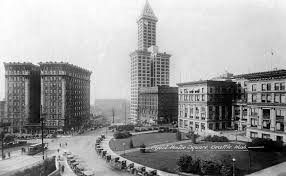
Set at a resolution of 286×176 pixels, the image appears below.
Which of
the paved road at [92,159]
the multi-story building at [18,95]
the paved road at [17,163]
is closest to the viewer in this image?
the paved road at [92,159]

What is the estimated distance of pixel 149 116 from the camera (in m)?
106

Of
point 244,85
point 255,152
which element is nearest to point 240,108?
point 244,85

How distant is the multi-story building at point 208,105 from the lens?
70.4 m

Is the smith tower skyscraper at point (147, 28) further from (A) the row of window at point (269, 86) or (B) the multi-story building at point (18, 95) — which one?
(A) the row of window at point (269, 86)

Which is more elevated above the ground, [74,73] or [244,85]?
[74,73]

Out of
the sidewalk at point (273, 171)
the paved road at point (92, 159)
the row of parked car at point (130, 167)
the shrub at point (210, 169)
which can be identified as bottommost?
the paved road at point (92, 159)

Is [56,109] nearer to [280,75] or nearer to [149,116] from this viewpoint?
[149,116]

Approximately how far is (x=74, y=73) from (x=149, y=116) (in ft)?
124

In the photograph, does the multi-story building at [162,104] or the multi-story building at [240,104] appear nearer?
the multi-story building at [240,104]

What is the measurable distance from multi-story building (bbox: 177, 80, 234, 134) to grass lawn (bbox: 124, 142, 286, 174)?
1036 inches

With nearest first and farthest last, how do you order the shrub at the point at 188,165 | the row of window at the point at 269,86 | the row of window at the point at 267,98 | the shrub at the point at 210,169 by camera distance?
the shrub at the point at 210,169
the shrub at the point at 188,165
the row of window at the point at 267,98
the row of window at the point at 269,86

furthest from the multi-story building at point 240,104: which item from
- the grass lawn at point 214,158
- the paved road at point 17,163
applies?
the paved road at point 17,163

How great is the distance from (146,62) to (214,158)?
92.2 m

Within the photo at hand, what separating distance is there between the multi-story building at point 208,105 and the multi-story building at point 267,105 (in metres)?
15.2
